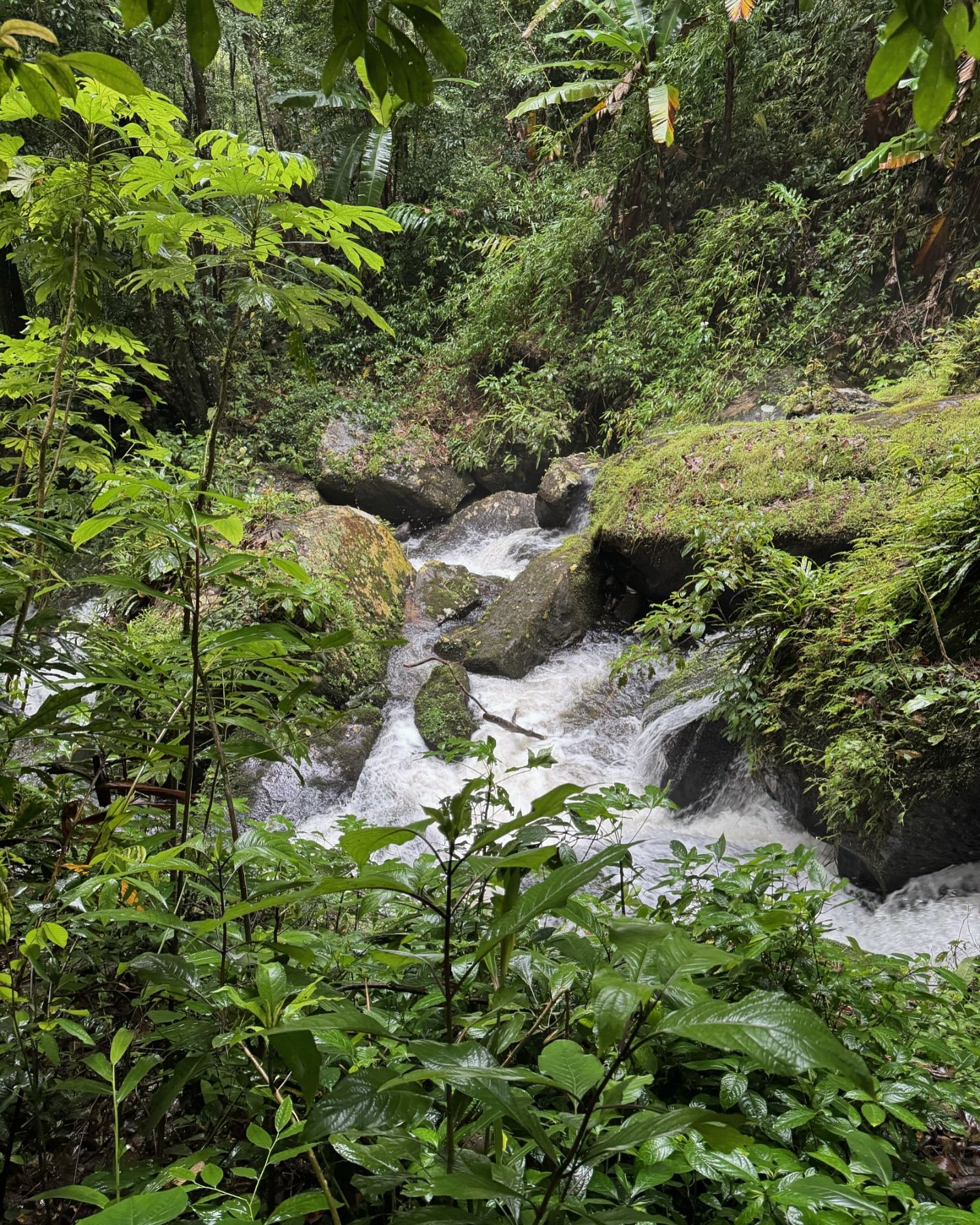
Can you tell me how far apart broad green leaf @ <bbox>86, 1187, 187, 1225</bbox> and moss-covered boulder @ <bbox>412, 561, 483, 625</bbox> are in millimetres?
6647

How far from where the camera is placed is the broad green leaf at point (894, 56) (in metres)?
0.94

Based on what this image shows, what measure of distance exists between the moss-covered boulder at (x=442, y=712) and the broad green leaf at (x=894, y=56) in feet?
15.4

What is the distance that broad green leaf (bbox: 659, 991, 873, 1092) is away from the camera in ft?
1.41

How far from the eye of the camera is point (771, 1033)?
46 cm

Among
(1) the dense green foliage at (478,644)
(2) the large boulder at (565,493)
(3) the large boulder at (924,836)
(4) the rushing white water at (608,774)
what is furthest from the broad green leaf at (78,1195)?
(2) the large boulder at (565,493)

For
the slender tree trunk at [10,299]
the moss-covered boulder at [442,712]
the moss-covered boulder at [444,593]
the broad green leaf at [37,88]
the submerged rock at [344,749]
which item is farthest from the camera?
the moss-covered boulder at [444,593]

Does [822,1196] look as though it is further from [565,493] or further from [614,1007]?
[565,493]

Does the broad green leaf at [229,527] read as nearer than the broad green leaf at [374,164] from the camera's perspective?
Yes

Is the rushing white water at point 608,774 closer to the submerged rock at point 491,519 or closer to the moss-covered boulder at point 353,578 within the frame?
the moss-covered boulder at point 353,578

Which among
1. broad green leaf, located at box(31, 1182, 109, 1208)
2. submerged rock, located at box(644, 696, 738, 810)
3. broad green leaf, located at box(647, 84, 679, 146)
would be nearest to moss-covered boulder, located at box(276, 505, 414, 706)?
submerged rock, located at box(644, 696, 738, 810)

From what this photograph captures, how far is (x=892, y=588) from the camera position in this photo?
3.43 meters

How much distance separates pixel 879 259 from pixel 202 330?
884 centimetres

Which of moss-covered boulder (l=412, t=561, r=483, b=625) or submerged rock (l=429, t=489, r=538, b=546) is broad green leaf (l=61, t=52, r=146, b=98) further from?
submerged rock (l=429, t=489, r=538, b=546)

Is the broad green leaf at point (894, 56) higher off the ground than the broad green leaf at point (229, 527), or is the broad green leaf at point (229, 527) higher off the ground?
the broad green leaf at point (894, 56)
